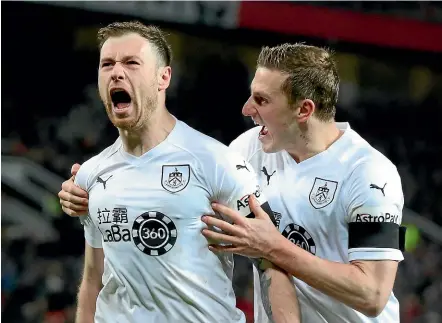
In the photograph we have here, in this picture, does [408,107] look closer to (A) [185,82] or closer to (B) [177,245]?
(A) [185,82]

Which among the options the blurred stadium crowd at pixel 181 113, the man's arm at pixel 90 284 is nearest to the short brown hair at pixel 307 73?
the man's arm at pixel 90 284

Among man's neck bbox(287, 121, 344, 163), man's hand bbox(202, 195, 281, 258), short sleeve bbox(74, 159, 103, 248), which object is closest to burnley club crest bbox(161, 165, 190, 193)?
man's hand bbox(202, 195, 281, 258)

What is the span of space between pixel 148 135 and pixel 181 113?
6.93 m

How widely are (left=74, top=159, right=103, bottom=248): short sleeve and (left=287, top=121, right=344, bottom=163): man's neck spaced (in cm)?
77

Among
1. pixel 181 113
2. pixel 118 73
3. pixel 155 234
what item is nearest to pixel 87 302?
pixel 155 234

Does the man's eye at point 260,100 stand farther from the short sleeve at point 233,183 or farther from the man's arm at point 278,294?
the man's arm at point 278,294

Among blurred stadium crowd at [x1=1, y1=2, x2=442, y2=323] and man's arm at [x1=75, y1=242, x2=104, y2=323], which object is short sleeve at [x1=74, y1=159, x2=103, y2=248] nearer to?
man's arm at [x1=75, y1=242, x2=104, y2=323]

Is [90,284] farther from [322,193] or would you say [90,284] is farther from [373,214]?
[373,214]

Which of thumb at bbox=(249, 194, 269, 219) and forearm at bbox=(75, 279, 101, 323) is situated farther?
forearm at bbox=(75, 279, 101, 323)

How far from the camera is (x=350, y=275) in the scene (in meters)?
2.65

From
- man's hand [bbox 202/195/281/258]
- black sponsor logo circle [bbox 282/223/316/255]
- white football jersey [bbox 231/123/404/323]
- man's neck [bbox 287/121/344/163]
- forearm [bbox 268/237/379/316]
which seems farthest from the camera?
man's neck [bbox 287/121/344/163]

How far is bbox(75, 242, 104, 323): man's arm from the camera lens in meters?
2.87

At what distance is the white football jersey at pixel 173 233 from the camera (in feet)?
8.13

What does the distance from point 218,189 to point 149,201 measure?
225mm
